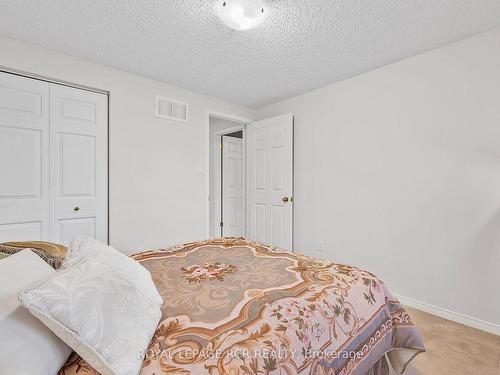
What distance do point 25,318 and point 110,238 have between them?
2185 millimetres

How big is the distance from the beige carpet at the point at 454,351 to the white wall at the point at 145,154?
8.39 feet

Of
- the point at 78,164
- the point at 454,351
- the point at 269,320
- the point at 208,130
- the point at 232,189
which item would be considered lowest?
the point at 454,351

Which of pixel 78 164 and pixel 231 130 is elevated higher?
pixel 231 130

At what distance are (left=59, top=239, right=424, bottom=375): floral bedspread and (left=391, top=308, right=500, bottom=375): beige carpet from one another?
1.41ft

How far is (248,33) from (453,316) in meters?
2.97

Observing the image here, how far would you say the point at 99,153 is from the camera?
267 cm

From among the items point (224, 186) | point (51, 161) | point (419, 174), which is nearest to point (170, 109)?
point (51, 161)

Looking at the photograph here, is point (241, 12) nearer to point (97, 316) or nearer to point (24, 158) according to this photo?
point (97, 316)

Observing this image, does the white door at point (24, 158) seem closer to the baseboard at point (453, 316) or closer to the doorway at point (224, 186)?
the doorway at point (224, 186)

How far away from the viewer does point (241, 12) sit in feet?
5.74

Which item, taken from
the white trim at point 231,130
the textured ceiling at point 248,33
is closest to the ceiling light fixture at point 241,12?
the textured ceiling at point 248,33

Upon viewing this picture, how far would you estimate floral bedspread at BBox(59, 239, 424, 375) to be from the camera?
30.9 inches

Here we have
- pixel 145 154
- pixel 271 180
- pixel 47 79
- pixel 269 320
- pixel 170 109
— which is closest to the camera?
pixel 269 320

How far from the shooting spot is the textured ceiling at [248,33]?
A: 179 centimetres
